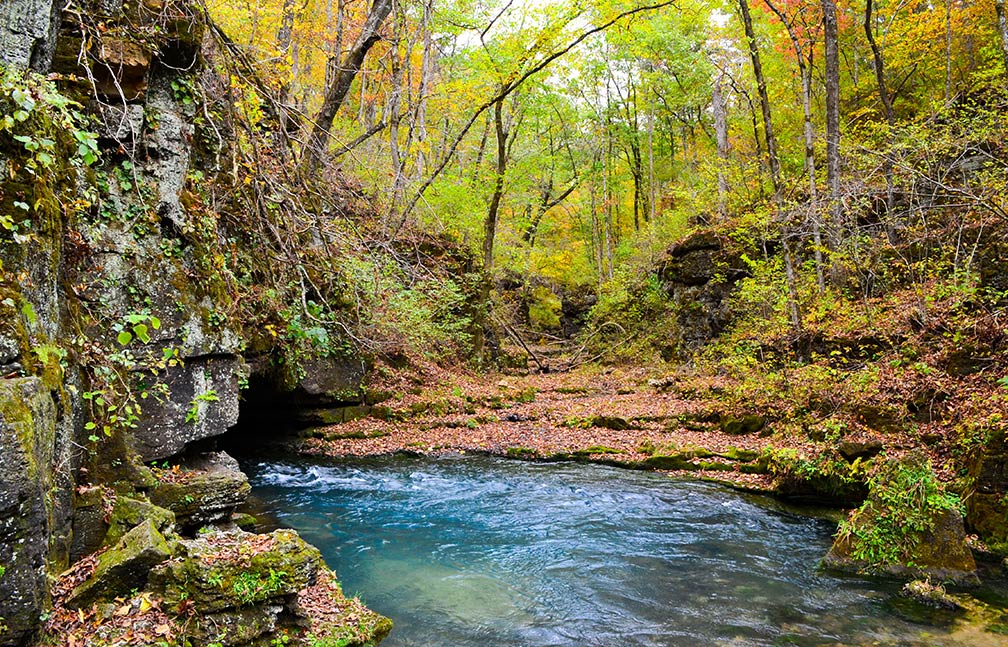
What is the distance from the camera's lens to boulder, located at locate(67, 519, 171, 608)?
382 centimetres

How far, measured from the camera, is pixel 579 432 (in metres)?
13.8

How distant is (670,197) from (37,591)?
2894 centimetres

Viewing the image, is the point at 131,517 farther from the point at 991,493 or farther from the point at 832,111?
the point at 832,111

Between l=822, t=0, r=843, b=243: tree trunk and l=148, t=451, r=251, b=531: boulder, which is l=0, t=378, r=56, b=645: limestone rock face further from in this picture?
l=822, t=0, r=843, b=243: tree trunk

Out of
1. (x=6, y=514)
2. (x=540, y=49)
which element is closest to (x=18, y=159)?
(x=6, y=514)

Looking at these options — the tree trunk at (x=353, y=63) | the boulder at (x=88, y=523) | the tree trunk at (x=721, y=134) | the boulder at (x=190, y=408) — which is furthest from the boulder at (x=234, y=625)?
the tree trunk at (x=721, y=134)

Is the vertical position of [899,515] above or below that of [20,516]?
below

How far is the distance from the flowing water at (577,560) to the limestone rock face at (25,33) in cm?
572

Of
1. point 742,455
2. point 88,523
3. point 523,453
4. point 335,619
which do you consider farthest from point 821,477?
point 88,523

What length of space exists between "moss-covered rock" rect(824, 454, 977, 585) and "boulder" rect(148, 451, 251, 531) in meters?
7.31

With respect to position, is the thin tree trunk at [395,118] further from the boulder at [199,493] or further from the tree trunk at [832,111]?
the tree trunk at [832,111]

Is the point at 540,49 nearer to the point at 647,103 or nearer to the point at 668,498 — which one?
the point at 668,498

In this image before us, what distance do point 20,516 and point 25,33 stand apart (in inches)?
142

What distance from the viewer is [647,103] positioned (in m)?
28.8
